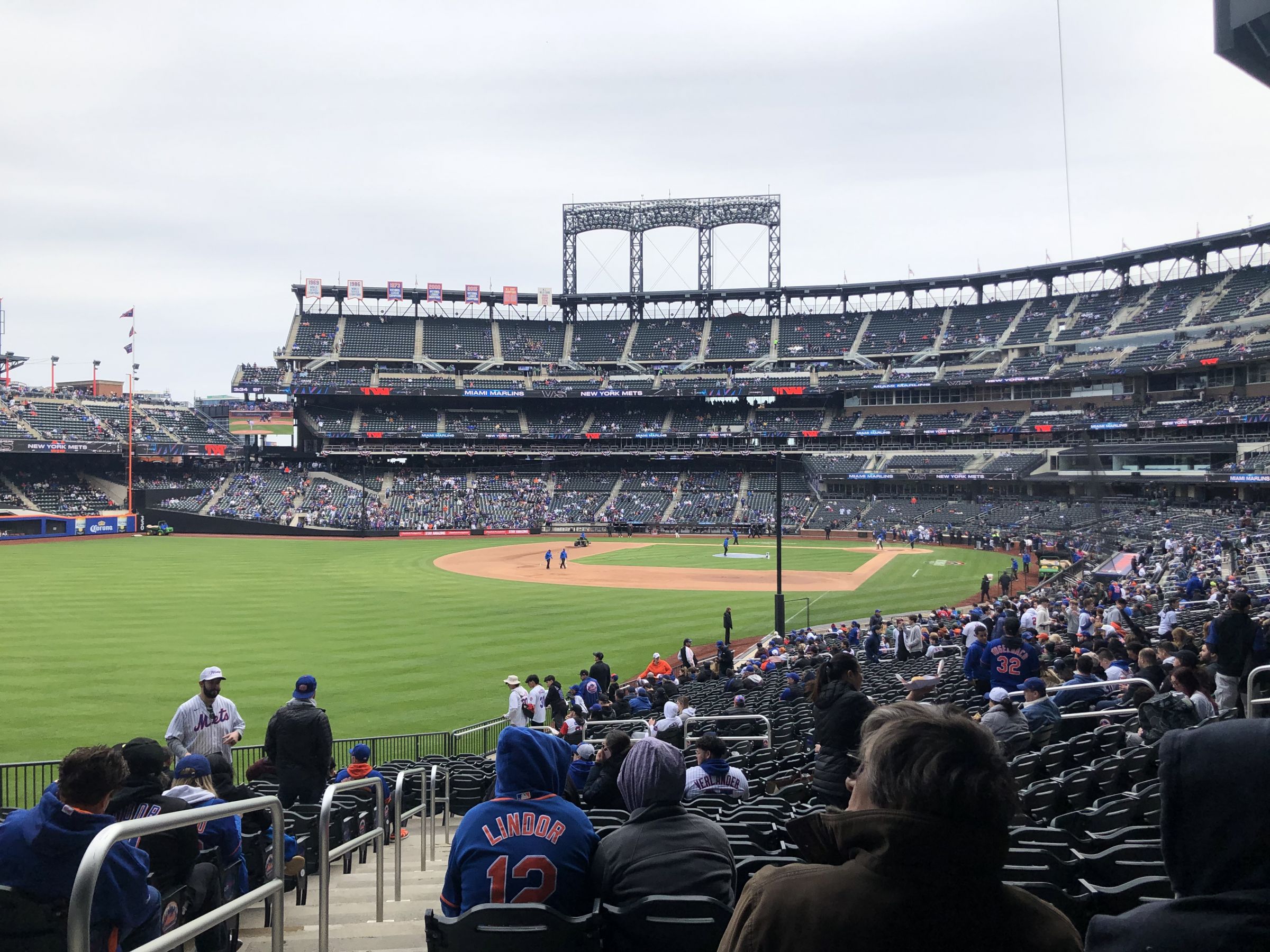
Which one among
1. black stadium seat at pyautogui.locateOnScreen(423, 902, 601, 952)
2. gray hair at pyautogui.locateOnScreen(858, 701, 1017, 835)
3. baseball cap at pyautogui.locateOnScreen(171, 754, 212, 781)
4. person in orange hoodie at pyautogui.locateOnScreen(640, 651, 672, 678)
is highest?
gray hair at pyautogui.locateOnScreen(858, 701, 1017, 835)

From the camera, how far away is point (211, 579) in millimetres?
40375

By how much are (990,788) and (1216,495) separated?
6869cm

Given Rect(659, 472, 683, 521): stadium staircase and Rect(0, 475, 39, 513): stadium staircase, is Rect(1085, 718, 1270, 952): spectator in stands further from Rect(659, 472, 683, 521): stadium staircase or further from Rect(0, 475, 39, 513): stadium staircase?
Rect(0, 475, 39, 513): stadium staircase

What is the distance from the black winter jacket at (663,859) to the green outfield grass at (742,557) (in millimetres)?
41475

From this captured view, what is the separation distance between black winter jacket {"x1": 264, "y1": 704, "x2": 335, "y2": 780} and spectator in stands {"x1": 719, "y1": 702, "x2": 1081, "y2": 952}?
25.0 feet

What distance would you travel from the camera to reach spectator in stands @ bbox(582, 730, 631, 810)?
24.0ft

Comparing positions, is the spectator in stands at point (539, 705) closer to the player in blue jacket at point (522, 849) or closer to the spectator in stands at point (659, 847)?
the player in blue jacket at point (522, 849)

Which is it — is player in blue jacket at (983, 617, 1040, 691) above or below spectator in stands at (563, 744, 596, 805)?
above

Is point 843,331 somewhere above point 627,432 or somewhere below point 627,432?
above

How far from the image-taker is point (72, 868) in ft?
13.0

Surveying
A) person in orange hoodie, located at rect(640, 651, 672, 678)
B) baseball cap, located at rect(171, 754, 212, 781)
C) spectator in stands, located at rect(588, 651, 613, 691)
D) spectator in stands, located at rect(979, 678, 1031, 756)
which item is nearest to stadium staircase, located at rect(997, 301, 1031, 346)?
person in orange hoodie, located at rect(640, 651, 672, 678)

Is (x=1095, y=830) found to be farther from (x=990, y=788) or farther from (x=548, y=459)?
(x=548, y=459)

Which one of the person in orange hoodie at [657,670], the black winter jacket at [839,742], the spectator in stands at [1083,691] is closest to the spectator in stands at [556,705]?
the person in orange hoodie at [657,670]

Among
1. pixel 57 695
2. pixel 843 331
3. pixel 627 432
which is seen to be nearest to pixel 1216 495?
pixel 843 331
